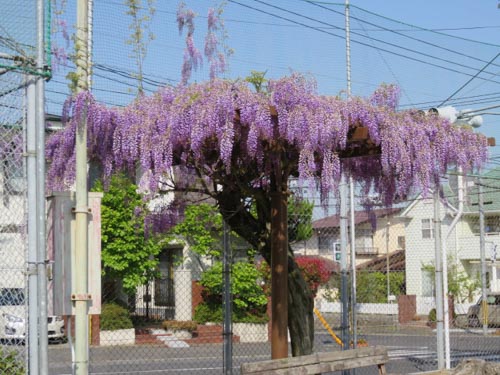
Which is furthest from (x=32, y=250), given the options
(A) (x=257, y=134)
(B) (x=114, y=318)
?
(B) (x=114, y=318)

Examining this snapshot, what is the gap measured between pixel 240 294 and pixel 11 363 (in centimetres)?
1685

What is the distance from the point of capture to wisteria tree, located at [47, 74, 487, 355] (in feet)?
26.4

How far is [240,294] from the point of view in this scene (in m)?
23.8

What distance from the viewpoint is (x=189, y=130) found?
26.7 feet

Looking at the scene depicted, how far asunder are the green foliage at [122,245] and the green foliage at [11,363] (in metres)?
15.9

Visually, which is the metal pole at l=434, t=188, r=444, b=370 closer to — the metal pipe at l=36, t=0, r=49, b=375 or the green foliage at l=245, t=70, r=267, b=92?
the green foliage at l=245, t=70, r=267, b=92

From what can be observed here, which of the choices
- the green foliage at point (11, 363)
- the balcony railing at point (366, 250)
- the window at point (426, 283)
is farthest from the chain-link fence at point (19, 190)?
the balcony railing at point (366, 250)

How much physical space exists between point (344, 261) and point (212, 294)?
12.8 metres

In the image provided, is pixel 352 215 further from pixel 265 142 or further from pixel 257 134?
pixel 257 134

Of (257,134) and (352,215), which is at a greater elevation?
(257,134)

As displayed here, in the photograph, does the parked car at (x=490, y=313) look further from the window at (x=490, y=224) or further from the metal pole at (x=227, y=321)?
the metal pole at (x=227, y=321)

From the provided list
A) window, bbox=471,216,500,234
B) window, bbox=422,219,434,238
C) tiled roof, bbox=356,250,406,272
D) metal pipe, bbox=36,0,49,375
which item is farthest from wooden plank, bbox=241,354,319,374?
tiled roof, bbox=356,250,406,272

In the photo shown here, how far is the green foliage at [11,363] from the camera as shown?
7.08 m

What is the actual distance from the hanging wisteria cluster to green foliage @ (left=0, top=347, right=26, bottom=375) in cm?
210
